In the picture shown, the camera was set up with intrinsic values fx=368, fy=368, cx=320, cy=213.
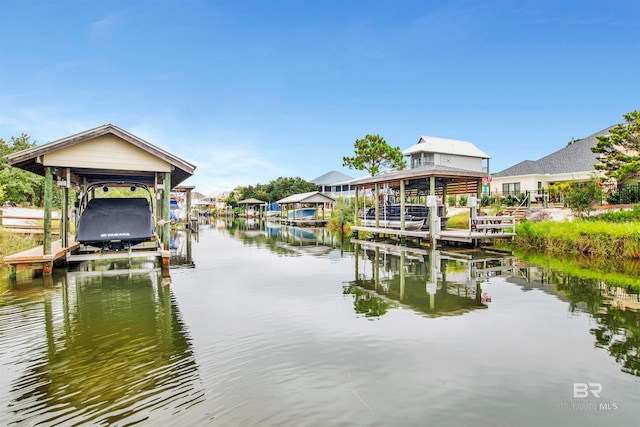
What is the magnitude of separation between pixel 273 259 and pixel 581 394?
10.8m

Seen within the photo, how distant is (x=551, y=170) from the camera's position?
3094cm

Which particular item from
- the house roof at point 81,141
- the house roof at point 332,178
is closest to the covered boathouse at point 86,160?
the house roof at point 81,141

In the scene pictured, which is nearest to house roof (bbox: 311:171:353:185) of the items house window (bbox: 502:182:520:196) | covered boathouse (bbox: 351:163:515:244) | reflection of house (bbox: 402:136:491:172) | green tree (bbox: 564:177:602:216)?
reflection of house (bbox: 402:136:491:172)

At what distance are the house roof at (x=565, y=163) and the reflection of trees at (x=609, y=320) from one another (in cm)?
2415

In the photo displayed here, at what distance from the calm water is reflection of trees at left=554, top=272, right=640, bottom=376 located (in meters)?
0.03

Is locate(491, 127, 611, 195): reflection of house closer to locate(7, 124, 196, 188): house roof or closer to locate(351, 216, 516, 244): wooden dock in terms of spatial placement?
locate(351, 216, 516, 244): wooden dock

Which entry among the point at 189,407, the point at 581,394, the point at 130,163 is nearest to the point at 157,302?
the point at 189,407

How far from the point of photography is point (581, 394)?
3725mm

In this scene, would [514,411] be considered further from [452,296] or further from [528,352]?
[452,296]

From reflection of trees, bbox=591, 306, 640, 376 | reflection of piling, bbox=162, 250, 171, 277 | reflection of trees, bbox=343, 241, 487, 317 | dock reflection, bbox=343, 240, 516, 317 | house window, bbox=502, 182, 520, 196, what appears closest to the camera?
reflection of trees, bbox=591, 306, 640, 376

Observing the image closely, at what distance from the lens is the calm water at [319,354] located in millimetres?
3441

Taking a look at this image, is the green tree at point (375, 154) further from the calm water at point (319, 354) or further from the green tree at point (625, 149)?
the calm water at point (319, 354)

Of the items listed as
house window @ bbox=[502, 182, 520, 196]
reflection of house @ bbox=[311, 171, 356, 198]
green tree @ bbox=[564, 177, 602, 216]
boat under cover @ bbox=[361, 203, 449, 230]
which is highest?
reflection of house @ bbox=[311, 171, 356, 198]

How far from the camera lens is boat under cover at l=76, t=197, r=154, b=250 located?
33.2 ft
